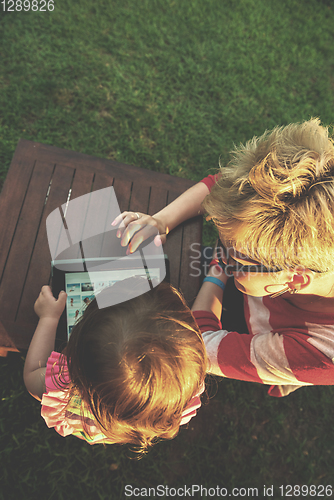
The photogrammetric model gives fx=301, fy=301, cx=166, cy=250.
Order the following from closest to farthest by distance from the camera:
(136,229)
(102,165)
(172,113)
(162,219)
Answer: (136,229) < (162,219) < (102,165) < (172,113)

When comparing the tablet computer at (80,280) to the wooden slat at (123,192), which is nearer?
the tablet computer at (80,280)

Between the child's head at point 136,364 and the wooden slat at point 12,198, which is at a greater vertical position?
the wooden slat at point 12,198

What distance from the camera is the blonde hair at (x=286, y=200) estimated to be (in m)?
1.01

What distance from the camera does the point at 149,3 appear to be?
3455 mm

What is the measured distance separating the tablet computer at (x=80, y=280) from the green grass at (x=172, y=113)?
1025 millimetres

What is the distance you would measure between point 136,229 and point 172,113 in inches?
81.6

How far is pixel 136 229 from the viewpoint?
162cm

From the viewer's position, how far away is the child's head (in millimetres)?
1072

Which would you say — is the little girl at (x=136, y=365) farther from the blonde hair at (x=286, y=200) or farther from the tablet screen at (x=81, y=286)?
the blonde hair at (x=286, y=200)

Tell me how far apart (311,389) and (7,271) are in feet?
8.25

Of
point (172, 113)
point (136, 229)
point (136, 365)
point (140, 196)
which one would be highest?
point (172, 113)

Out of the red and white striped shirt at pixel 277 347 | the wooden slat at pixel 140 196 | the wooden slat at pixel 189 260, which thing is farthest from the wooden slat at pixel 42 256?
the red and white striped shirt at pixel 277 347

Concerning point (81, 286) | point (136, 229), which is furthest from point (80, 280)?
point (136, 229)

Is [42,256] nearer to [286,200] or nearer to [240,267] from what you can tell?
[240,267]
